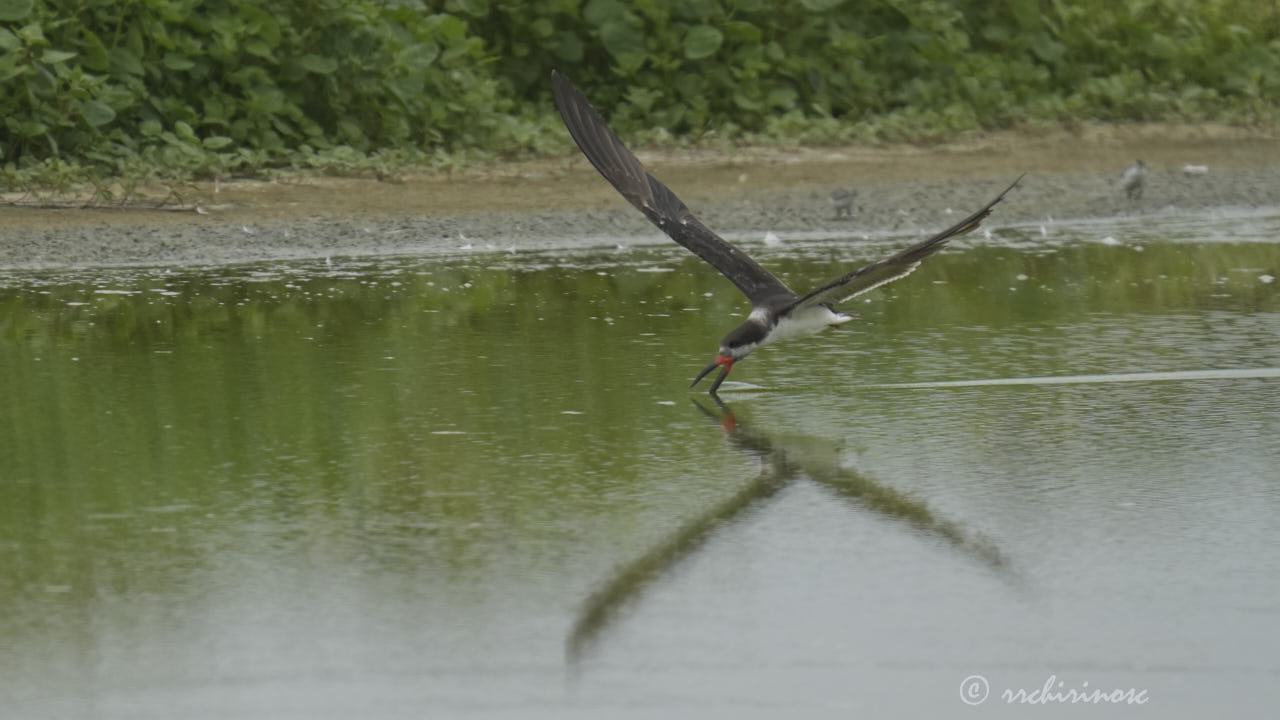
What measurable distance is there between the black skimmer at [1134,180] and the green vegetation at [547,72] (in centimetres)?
199

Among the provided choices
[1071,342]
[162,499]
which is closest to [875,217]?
[1071,342]

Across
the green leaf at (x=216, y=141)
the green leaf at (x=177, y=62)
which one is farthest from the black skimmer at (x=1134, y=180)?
the green leaf at (x=177, y=62)

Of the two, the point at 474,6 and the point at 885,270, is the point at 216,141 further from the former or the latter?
the point at 885,270

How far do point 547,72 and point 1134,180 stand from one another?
4.38 metres

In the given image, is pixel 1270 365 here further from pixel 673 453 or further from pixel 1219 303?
pixel 673 453

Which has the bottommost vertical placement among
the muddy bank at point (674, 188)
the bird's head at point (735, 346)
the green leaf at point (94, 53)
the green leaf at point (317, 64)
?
the muddy bank at point (674, 188)

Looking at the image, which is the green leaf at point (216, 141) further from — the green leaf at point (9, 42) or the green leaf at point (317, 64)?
the green leaf at point (9, 42)

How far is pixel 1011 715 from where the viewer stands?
3.77 meters

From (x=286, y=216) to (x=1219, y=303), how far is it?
17.6 feet

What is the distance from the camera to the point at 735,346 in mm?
6812

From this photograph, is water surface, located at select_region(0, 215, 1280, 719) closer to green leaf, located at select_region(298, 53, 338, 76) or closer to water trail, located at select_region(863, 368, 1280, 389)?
water trail, located at select_region(863, 368, 1280, 389)

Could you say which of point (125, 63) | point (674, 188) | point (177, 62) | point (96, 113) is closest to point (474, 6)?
point (674, 188)

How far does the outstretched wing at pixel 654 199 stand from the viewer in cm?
732

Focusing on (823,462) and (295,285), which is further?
(295,285)
